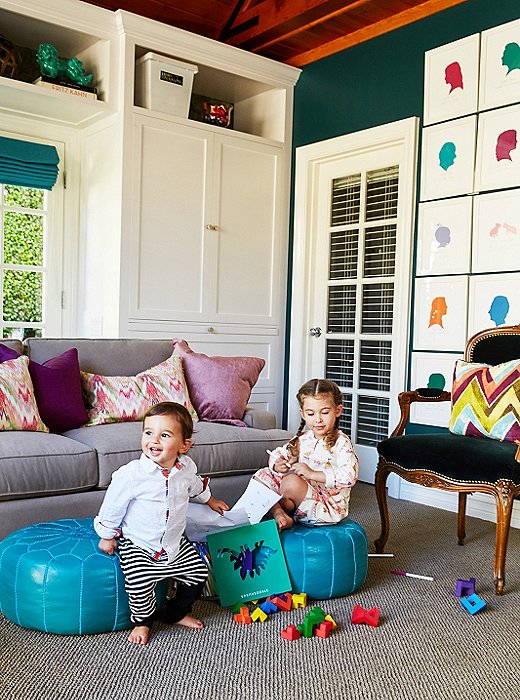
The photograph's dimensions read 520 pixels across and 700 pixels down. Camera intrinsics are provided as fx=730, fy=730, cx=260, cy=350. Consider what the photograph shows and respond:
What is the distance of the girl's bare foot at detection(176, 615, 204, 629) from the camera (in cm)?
222

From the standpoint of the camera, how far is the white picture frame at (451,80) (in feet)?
12.8

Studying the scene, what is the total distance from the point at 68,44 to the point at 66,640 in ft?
11.9

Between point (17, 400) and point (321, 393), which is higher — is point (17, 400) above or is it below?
below

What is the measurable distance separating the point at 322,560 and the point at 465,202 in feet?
7.55

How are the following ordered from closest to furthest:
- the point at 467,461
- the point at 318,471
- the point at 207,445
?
the point at 318,471 → the point at 467,461 → the point at 207,445

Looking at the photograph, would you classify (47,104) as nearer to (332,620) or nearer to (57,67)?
(57,67)

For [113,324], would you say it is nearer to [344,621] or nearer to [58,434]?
[58,434]

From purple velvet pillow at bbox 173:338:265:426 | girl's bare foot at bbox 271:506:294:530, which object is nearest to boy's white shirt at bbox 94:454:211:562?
girl's bare foot at bbox 271:506:294:530

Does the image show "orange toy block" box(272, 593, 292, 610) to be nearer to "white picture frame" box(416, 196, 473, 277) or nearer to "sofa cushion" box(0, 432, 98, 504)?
"sofa cushion" box(0, 432, 98, 504)

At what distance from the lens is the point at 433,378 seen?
408cm

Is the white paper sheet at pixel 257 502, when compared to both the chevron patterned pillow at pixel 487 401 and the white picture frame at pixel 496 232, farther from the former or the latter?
the white picture frame at pixel 496 232

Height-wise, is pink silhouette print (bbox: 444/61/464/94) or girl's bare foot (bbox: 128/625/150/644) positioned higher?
pink silhouette print (bbox: 444/61/464/94)

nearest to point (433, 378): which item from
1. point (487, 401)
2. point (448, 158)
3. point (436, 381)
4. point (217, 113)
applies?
point (436, 381)

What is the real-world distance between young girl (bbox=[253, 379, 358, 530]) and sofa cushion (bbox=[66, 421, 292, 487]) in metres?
0.51
